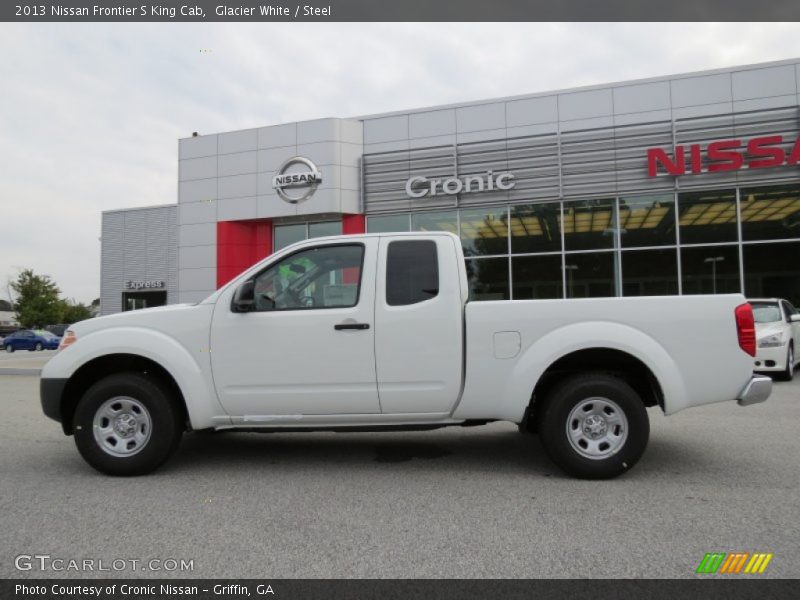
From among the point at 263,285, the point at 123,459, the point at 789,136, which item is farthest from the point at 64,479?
the point at 789,136

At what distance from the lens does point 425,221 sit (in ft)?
60.0

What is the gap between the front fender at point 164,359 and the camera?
468 cm

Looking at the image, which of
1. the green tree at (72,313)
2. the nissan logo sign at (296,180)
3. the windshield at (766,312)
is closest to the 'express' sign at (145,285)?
the nissan logo sign at (296,180)

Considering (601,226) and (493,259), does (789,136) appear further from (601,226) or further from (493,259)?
(493,259)

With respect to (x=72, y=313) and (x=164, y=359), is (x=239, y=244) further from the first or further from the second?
(x=72, y=313)

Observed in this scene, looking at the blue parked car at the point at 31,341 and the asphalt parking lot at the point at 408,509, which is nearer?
the asphalt parking lot at the point at 408,509

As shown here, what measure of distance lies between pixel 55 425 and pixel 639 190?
50.0ft

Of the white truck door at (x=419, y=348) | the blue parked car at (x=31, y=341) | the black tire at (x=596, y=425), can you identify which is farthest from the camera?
the blue parked car at (x=31, y=341)

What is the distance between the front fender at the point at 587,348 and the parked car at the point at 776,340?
700 cm

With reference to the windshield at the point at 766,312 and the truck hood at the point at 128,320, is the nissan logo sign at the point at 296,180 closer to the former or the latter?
the windshield at the point at 766,312

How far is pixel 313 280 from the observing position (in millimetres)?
4879

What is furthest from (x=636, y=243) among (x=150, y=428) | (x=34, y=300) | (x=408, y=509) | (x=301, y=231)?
(x=34, y=300)

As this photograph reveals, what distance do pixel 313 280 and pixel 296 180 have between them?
1466 centimetres
